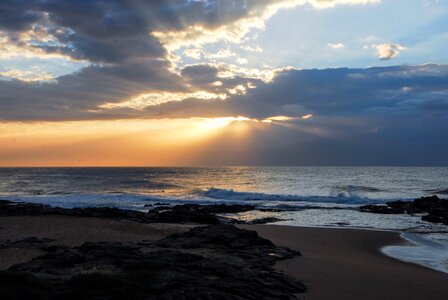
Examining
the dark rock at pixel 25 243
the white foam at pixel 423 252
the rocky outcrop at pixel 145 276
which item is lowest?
the white foam at pixel 423 252

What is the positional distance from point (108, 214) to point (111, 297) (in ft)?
64.6

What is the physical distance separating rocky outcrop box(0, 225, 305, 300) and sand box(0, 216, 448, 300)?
3.29ft

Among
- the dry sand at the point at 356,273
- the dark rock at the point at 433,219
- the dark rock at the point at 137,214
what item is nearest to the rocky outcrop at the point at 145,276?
the dry sand at the point at 356,273

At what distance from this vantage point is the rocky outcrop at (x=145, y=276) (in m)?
6.48

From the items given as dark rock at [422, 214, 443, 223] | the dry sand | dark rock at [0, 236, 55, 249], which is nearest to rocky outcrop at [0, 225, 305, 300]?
the dry sand

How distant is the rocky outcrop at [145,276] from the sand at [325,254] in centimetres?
100

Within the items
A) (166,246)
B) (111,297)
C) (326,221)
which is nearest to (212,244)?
(166,246)

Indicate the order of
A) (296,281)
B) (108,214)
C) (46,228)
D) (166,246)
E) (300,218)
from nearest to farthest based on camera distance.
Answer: (296,281) < (166,246) < (46,228) < (108,214) < (300,218)

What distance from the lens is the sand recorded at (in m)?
9.61

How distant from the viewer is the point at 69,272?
8055mm

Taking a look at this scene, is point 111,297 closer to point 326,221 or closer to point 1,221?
point 1,221

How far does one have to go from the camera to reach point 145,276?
7.58 meters

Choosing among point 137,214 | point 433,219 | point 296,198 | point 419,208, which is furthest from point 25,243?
point 296,198

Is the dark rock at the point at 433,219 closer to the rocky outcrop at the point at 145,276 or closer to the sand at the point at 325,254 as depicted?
the sand at the point at 325,254
